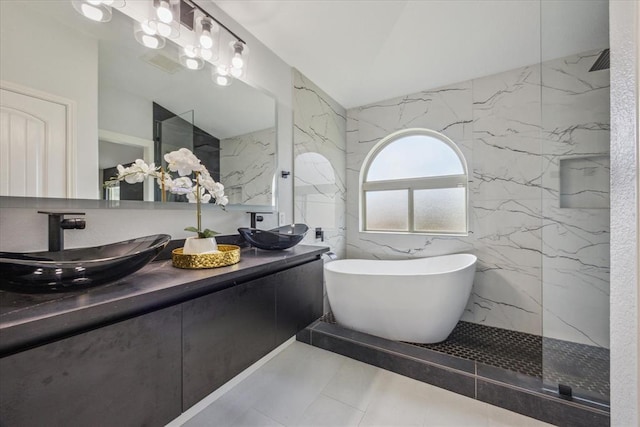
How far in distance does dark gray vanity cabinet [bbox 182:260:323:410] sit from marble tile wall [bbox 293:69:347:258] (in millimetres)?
1095

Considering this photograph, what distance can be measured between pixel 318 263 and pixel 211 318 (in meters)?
0.71

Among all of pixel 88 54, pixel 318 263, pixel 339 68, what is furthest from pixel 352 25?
pixel 318 263

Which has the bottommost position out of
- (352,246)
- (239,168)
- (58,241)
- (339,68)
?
(352,246)

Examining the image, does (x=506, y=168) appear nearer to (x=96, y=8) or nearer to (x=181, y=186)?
(x=181, y=186)

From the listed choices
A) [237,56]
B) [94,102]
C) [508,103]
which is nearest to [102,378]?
[94,102]

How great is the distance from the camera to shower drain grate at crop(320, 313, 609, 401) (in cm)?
147

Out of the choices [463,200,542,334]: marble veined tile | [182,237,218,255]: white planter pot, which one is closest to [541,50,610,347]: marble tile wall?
[463,200,542,334]: marble veined tile

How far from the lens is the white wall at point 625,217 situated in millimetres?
515

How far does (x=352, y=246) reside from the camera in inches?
121

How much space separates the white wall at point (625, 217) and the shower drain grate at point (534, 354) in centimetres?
123

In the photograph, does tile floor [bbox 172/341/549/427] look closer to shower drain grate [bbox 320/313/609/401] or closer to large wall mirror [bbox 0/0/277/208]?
shower drain grate [bbox 320/313/609/401]

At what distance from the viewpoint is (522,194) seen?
7.44 ft

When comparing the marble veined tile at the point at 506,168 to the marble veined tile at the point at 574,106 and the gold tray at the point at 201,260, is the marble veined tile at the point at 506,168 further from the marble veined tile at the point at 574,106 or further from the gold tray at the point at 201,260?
the gold tray at the point at 201,260

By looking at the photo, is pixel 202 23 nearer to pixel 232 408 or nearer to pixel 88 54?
pixel 88 54
